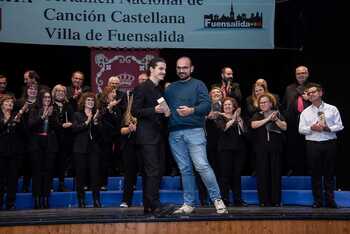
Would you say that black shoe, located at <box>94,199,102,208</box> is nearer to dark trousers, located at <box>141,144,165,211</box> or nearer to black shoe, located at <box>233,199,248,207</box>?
dark trousers, located at <box>141,144,165,211</box>

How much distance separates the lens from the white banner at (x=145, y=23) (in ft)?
29.3

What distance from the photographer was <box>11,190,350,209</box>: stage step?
7852mm

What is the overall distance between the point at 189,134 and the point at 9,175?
2.59m

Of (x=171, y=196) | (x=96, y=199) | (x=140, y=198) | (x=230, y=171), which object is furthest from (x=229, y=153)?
(x=96, y=199)

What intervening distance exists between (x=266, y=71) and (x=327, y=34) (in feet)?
4.06

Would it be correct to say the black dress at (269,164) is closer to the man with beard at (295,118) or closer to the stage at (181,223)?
the man with beard at (295,118)

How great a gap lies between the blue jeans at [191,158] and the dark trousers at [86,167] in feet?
5.06

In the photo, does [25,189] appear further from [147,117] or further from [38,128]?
[147,117]

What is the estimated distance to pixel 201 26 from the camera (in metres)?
9.34

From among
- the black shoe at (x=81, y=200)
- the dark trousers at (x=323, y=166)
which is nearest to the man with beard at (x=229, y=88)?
the dark trousers at (x=323, y=166)

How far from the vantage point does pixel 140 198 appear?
800 cm

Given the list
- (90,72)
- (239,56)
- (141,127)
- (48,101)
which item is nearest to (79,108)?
(48,101)

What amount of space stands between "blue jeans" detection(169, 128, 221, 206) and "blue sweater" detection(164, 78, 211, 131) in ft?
0.25

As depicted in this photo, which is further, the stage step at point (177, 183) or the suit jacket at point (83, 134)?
the stage step at point (177, 183)
